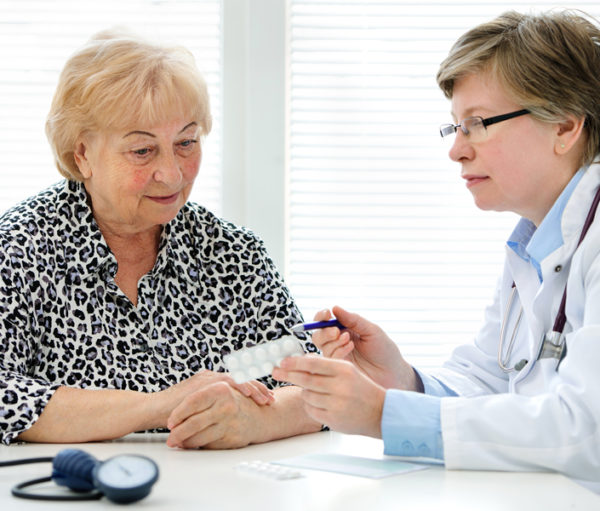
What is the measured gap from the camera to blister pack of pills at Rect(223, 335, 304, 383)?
1356 millimetres

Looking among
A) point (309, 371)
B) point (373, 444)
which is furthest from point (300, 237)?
point (309, 371)

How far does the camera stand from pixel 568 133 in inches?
64.7

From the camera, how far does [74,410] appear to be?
5.25ft

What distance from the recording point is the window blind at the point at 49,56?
2.68 metres

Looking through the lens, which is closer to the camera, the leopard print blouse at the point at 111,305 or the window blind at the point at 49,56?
the leopard print blouse at the point at 111,305

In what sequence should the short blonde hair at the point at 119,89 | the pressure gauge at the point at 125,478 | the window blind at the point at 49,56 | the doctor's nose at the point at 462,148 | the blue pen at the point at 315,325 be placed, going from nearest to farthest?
the pressure gauge at the point at 125,478
the blue pen at the point at 315,325
the doctor's nose at the point at 462,148
the short blonde hair at the point at 119,89
the window blind at the point at 49,56

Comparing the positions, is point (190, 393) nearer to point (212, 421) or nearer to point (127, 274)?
point (212, 421)

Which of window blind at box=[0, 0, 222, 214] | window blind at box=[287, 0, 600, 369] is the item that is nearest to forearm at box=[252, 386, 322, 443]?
window blind at box=[287, 0, 600, 369]

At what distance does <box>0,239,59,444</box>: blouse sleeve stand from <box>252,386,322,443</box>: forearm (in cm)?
43

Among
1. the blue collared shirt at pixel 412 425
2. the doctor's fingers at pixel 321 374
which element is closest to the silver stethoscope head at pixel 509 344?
the blue collared shirt at pixel 412 425

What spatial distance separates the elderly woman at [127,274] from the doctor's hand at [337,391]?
287 millimetres

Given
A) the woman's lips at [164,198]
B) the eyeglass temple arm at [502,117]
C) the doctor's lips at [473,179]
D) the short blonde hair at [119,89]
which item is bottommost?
the woman's lips at [164,198]

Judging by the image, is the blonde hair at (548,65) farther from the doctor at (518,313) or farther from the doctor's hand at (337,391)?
the doctor's hand at (337,391)

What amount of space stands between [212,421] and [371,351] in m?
0.39
